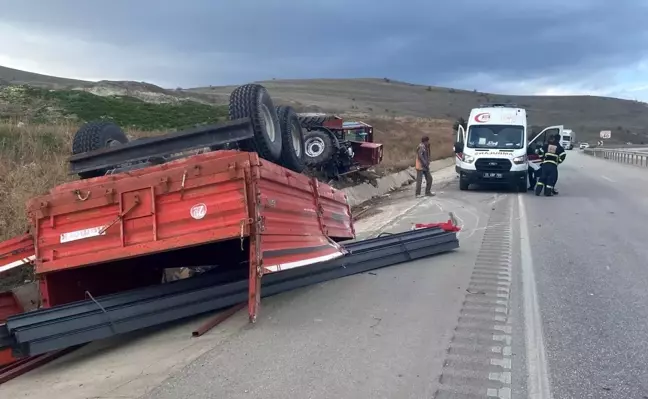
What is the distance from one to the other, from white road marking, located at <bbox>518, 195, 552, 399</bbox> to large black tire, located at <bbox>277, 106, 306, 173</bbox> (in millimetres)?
3268

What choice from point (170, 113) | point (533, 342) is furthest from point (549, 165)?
point (170, 113)

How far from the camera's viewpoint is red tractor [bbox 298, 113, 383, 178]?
60.5 ft

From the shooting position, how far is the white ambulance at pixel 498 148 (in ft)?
66.4

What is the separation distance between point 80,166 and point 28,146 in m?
7.02

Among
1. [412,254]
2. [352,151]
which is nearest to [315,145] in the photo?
[352,151]

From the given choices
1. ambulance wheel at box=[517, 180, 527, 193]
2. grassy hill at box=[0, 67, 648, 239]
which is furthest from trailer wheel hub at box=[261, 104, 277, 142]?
ambulance wheel at box=[517, 180, 527, 193]

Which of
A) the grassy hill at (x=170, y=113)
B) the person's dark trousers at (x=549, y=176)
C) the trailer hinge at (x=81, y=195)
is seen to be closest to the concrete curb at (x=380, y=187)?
the grassy hill at (x=170, y=113)

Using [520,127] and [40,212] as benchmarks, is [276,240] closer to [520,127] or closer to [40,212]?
[40,212]

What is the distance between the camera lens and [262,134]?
7.28 meters

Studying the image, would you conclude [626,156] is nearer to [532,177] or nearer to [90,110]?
[532,177]

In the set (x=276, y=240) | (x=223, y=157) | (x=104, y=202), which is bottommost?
(x=276, y=240)

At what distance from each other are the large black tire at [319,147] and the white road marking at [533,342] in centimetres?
973

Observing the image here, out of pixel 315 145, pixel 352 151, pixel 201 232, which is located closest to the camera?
pixel 201 232

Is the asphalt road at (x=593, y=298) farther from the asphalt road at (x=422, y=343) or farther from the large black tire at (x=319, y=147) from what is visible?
the large black tire at (x=319, y=147)
